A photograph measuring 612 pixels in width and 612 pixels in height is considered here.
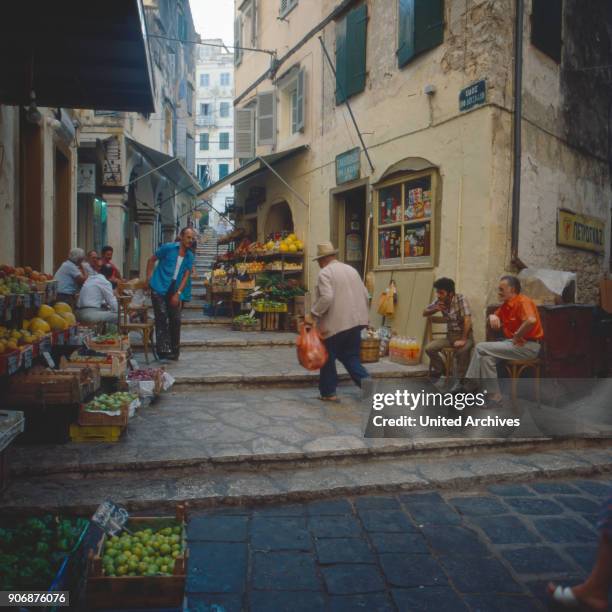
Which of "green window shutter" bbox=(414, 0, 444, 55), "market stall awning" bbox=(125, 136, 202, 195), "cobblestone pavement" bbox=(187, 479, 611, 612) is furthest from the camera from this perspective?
"market stall awning" bbox=(125, 136, 202, 195)

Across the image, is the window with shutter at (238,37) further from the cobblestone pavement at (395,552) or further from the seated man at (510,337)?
the cobblestone pavement at (395,552)

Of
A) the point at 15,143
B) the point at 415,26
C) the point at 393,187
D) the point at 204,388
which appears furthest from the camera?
the point at 393,187

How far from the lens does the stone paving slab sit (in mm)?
6844

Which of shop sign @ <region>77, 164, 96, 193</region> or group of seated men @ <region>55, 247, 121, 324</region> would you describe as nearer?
group of seated men @ <region>55, 247, 121, 324</region>

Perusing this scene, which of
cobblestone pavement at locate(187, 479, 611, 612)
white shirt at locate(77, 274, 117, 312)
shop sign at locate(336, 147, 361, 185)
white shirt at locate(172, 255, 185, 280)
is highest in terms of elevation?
shop sign at locate(336, 147, 361, 185)

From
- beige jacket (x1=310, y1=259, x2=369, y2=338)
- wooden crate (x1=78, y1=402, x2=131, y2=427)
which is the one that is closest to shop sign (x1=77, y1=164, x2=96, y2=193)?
beige jacket (x1=310, y1=259, x2=369, y2=338)

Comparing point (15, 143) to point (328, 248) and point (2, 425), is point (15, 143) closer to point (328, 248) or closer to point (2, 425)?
point (328, 248)

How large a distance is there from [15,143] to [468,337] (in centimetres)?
684

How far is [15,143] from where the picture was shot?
763 centimetres

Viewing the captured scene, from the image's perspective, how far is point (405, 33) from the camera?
27.7 ft

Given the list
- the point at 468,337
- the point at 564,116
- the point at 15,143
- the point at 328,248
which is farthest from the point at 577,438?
the point at 15,143

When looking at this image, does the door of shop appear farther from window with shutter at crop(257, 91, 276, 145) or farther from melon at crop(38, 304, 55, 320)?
melon at crop(38, 304, 55, 320)

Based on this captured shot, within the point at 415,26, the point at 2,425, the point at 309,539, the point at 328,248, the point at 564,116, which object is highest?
the point at 415,26

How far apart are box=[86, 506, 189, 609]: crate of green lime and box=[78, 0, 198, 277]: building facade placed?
8346 mm
